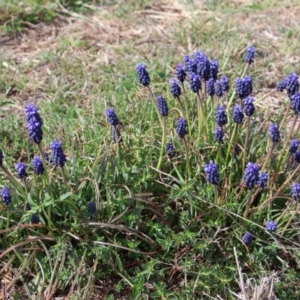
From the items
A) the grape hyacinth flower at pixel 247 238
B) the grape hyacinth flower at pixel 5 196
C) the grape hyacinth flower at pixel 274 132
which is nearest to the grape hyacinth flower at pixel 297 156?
the grape hyacinth flower at pixel 274 132

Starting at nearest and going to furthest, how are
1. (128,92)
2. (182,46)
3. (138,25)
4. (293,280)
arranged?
1. (293,280)
2. (128,92)
3. (182,46)
4. (138,25)

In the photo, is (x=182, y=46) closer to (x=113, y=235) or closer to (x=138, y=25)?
(x=138, y=25)

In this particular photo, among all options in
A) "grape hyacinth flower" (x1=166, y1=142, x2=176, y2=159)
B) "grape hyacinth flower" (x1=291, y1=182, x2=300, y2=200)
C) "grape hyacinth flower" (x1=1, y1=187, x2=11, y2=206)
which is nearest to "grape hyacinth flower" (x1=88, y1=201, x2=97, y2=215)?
"grape hyacinth flower" (x1=1, y1=187, x2=11, y2=206)

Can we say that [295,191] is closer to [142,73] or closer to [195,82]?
[195,82]

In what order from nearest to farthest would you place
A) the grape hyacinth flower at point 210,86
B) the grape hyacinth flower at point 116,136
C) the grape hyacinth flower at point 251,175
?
the grape hyacinth flower at point 251,175 < the grape hyacinth flower at point 116,136 < the grape hyacinth flower at point 210,86

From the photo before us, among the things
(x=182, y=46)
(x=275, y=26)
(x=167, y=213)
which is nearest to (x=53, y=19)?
(x=182, y=46)

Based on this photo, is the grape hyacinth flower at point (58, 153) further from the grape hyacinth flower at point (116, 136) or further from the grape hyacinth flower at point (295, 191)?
the grape hyacinth flower at point (295, 191)

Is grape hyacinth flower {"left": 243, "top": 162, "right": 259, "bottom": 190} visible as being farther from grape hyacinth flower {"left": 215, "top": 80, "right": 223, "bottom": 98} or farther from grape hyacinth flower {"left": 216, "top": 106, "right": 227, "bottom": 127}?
grape hyacinth flower {"left": 215, "top": 80, "right": 223, "bottom": 98}

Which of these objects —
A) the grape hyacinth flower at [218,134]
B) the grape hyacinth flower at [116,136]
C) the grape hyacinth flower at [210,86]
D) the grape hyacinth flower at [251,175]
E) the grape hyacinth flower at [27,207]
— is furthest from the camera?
the grape hyacinth flower at [210,86]

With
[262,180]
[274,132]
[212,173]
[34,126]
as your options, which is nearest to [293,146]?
[274,132]
